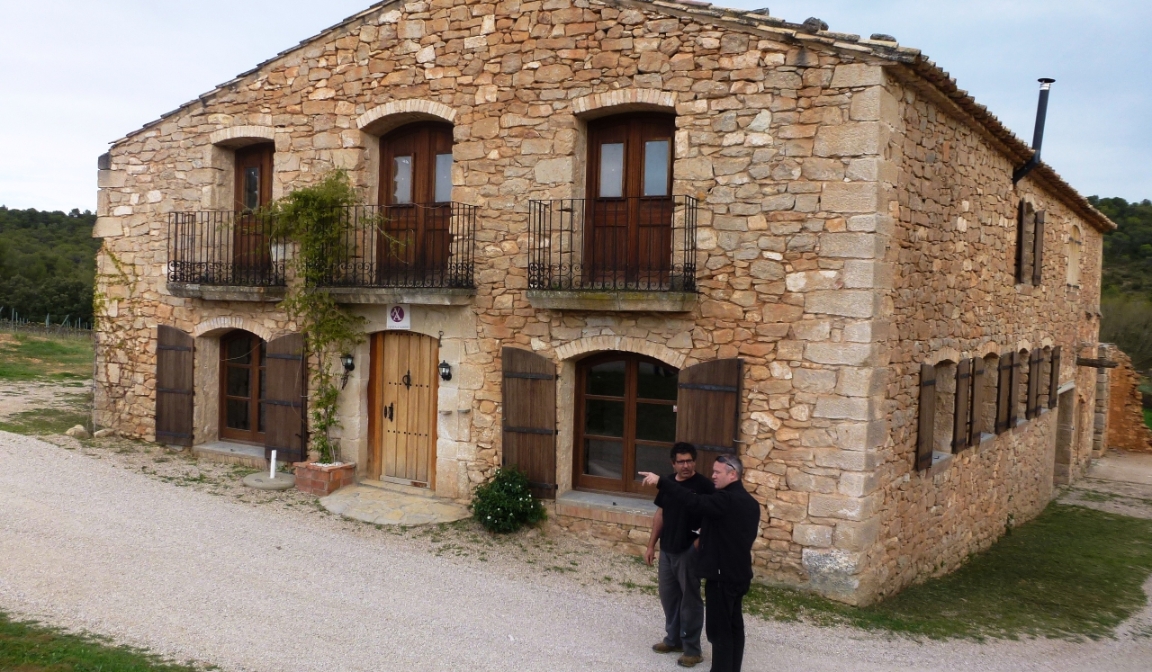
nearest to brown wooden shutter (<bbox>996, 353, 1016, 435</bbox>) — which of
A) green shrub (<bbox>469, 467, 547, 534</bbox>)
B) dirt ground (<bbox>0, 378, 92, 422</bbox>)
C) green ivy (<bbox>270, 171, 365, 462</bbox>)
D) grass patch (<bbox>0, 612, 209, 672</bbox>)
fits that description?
green shrub (<bbox>469, 467, 547, 534</bbox>)

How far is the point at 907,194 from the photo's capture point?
778cm

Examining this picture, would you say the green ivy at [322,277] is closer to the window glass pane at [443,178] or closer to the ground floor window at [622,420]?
the window glass pane at [443,178]

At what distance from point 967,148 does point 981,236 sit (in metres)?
1.19

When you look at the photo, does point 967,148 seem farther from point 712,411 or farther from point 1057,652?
point 1057,652

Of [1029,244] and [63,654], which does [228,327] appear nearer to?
[63,654]

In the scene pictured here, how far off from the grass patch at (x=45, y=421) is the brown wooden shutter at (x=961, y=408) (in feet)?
37.3

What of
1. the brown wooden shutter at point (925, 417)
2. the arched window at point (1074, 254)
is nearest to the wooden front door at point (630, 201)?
the brown wooden shutter at point (925, 417)

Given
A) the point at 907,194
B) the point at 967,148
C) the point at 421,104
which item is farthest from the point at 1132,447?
the point at 421,104

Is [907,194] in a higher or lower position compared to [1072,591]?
higher

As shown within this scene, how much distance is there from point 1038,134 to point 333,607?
33.1 feet

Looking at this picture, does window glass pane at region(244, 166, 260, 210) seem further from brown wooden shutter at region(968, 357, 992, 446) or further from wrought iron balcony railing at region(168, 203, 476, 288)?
brown wooden shutter at region(968, 357, 992, 446)

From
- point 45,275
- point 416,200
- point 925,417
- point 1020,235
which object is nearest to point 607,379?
point 416,200

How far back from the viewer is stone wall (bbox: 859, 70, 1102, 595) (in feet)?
25.2

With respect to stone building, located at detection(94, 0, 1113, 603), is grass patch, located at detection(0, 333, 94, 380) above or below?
below
